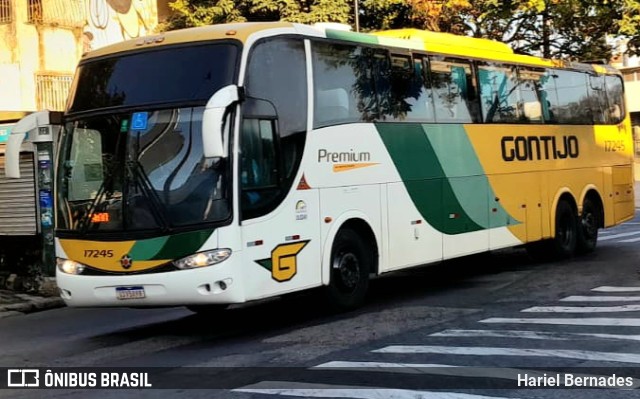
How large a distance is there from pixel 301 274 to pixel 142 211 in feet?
6.49

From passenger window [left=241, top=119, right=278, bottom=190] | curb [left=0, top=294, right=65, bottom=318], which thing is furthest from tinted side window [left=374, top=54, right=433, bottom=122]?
curb [left=0, top=294, right=65, bottom=318]

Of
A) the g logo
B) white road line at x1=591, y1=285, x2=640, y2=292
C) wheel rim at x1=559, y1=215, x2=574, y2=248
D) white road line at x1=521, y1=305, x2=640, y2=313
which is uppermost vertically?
the g logo

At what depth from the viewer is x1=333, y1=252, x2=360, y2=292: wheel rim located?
9984mm

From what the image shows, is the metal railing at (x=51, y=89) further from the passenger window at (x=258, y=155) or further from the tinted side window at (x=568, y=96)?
the passenger window at (x=258, y=155)

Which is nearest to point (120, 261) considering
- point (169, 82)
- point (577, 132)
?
point (169, 82)

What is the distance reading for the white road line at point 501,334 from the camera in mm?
8070

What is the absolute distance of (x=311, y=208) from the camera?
9.50m

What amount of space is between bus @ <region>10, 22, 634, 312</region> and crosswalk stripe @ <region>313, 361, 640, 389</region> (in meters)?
1.86

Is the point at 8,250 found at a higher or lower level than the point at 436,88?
lower

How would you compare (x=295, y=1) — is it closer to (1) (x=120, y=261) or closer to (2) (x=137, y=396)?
(1) (x=120, y=261)

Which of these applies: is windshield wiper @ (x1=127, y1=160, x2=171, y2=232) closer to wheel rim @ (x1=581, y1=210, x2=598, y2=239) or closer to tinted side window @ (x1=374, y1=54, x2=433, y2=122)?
tinted side window @ (x1=374, y1=54, x2=433, y2=122)

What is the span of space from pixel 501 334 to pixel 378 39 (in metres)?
4.75

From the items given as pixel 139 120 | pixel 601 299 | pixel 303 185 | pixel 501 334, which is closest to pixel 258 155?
pixel 303 185

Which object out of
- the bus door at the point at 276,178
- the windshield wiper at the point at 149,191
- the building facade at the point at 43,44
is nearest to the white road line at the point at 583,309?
the bus door at the point at 276,178
